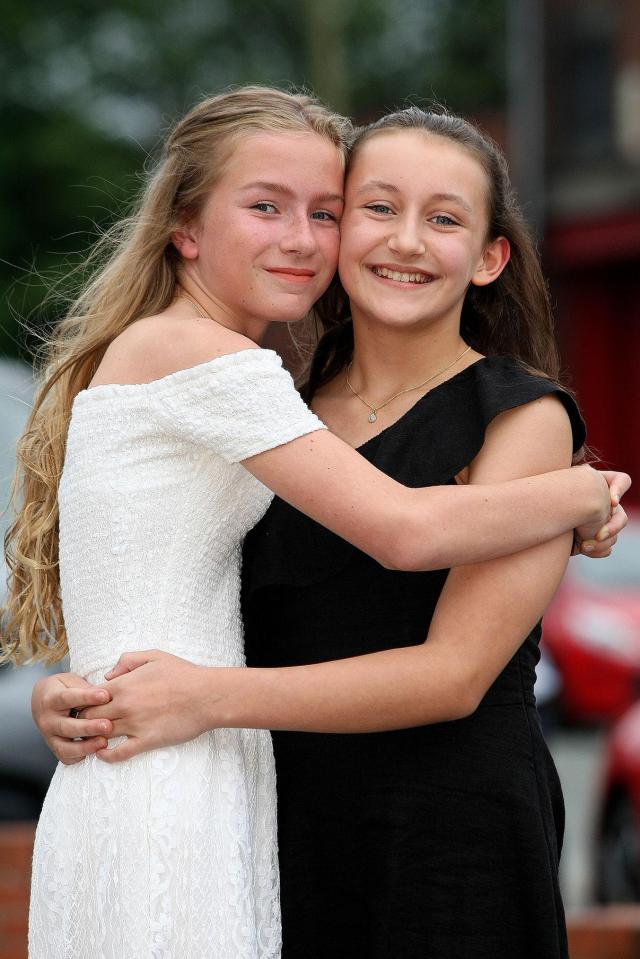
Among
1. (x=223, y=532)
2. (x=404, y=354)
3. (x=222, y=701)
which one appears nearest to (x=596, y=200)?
(x=404, y=354)

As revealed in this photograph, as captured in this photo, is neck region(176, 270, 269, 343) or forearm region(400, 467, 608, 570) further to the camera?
neck region(176, 270, 269, 343)

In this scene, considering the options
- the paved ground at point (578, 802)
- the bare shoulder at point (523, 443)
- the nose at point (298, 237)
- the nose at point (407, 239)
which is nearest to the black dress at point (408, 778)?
the bare shoulder at point (523, 443)

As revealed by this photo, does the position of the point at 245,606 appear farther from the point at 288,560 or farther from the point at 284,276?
the point at 284,276

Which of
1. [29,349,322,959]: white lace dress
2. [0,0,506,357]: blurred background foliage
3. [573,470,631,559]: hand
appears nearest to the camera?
[29,349,322,959]: white lace dress

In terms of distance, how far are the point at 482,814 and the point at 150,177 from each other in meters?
1.36

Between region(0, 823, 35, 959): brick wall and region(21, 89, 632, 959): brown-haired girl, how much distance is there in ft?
5.93

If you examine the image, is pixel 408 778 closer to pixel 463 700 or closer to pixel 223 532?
pixel 463 700

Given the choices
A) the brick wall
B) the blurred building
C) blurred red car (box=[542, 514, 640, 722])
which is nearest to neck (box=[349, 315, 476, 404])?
the brick wall

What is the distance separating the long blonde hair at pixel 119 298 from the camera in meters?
2.58

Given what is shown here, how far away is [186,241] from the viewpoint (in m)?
2.62

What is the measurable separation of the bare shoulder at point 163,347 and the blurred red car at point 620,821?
344 centimetres

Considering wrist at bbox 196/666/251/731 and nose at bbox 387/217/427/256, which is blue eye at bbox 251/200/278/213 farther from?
wrist at bbox 196/666/251/731

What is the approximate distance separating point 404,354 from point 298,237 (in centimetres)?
31

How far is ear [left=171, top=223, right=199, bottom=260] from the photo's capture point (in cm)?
261
